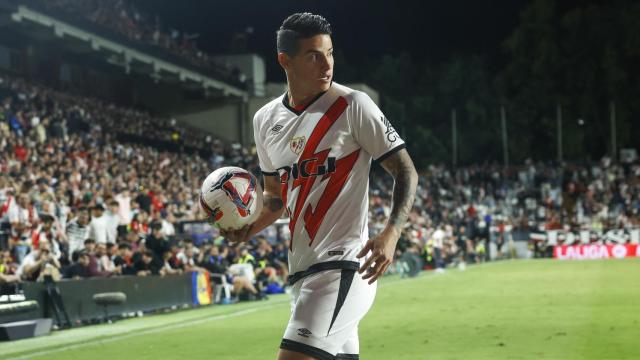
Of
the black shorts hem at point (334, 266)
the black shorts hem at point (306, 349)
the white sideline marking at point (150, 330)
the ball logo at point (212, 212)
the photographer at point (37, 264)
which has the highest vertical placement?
the ball logo at point (212, 212)

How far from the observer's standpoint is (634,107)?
78750mm

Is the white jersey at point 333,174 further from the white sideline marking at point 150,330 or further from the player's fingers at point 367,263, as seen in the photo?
the white sideline marking at point 150,330

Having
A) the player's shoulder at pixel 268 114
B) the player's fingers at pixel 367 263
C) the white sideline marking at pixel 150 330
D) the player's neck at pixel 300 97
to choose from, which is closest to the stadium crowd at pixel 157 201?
the white sideline marking at pixel 150 330

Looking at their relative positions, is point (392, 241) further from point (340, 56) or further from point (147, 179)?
point (340, 56)

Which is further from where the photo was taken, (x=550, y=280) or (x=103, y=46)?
(x=103, y=46)

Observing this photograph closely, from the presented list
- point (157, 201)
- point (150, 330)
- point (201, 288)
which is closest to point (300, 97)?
point (150, 330)

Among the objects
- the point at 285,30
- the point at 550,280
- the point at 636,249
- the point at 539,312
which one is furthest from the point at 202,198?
the point at 636,249

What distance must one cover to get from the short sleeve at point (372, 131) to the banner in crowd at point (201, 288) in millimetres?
17860

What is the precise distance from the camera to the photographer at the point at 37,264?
17844 millimetres

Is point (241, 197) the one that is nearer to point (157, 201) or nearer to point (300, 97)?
point (300, 97)

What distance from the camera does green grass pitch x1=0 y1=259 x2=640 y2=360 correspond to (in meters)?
13.2

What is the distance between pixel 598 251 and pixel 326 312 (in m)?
43.6

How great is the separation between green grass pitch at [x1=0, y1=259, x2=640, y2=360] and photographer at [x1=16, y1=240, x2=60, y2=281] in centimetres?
124

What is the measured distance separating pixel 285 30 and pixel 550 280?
23655 millimetres
